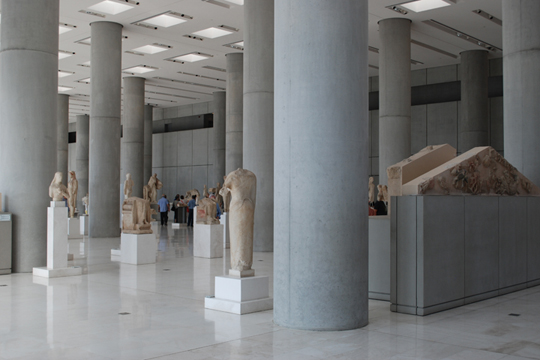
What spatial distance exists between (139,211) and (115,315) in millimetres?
6416

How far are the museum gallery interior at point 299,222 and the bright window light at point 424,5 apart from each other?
0.27ft

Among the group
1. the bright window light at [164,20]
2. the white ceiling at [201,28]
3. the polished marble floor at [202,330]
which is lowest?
the polished marble floor at [202,330]

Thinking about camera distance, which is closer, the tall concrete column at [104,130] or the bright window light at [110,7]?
the bright window light at [110,7]

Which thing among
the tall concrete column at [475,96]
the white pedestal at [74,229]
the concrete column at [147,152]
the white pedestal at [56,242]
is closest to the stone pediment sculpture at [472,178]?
the white pedestal at [56,242]

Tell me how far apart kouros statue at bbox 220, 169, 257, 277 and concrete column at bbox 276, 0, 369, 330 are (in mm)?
1356

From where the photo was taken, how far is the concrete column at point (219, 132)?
34375mm

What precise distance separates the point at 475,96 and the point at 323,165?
20342 mm

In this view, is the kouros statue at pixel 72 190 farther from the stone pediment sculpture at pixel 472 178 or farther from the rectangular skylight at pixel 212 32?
the stone pediment sculpture at pixel 472 178

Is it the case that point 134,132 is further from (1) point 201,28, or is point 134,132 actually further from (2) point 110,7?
(2) point 110,7

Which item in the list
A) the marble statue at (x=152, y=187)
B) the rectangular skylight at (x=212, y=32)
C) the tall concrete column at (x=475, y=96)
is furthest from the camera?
the marble statue at (x=152, y=187)

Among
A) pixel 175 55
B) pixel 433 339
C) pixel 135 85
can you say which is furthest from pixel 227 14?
pixel 433 339

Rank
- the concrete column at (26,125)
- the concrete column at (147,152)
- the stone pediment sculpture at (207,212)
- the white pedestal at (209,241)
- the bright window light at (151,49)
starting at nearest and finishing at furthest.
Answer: the concrete column at (26,125) → the white pedestal at (209,241) → the stone pediment sculpture at (207,212) → the bright window light at (151,49) → the concrete column at (147,152)

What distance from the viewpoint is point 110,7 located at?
19.9 meters

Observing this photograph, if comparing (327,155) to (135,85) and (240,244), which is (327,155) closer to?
(240,244)
